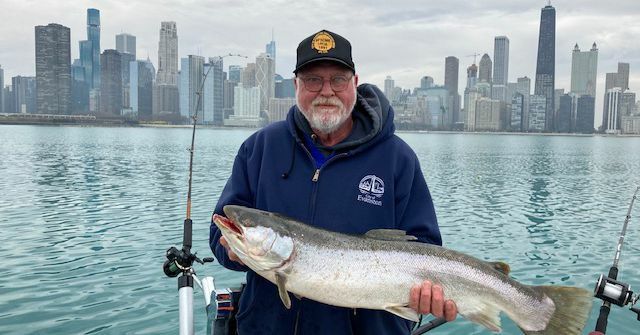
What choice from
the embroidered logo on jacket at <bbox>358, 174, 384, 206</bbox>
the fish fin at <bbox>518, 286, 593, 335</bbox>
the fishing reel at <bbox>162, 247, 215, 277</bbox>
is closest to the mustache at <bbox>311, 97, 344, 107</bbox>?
the embroidered logo on jacket at <bbox>358, 174, 384, 206</bbox>

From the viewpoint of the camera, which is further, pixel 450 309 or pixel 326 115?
pixel 326 115

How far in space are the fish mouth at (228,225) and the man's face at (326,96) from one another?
1003 mm

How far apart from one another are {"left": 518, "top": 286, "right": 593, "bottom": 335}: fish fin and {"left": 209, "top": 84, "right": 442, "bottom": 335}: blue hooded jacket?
3.26 feet

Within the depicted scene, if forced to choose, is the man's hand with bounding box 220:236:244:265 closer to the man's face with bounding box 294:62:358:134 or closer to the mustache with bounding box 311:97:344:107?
the man's face with bounding box 294:62:358:134

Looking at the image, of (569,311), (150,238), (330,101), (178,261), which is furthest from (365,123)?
(150,238)

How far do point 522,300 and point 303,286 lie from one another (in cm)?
165

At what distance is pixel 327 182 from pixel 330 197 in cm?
12

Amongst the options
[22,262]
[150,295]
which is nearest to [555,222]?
[150,295]

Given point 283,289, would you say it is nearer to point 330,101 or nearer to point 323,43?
point 330,101

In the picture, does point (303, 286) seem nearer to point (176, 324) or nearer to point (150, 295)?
point (176, 324)

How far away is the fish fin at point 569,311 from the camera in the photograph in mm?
3900

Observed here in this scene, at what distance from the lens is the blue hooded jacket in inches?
158

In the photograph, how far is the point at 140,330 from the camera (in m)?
9.22

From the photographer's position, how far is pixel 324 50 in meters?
4.02
